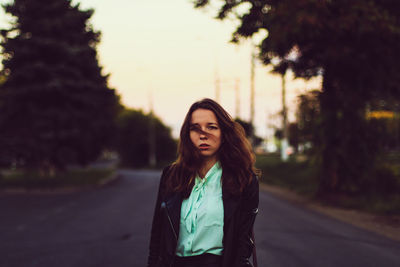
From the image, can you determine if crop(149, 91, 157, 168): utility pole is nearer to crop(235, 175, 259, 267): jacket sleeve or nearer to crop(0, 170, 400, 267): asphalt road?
crop(0, 170, 400, 267): asphalt road

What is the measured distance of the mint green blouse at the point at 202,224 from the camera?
2.37 metres

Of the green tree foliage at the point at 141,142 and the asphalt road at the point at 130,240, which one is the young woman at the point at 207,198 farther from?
the green tree foliage at the point at 141,142

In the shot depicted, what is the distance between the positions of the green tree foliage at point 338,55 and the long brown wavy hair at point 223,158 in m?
8.15

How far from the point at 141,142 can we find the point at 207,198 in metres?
60.6

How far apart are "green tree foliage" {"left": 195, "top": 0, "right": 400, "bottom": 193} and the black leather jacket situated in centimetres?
838

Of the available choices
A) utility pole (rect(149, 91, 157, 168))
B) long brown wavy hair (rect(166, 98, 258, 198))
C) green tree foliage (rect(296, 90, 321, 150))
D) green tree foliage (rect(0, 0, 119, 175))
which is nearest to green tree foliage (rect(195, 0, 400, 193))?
green tree foliage (rect(296, 90, 321, 150))

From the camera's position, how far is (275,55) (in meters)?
13.0

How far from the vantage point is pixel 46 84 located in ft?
68.8

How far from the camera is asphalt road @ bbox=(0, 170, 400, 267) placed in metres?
5.84

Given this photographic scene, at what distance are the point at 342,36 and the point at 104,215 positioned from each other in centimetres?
785

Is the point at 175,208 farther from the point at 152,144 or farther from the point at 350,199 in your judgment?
the point at 152,144

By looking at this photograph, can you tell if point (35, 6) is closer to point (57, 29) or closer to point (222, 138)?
point (57, 29)

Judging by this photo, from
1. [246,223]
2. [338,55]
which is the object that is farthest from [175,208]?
[338,55]

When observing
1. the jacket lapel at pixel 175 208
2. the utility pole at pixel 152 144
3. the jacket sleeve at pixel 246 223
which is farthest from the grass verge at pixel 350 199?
the utility pole at pixel 152 144
